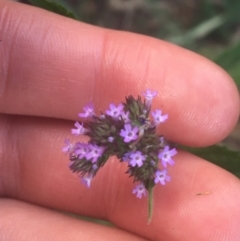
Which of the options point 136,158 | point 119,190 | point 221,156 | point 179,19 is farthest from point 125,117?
point 179,19

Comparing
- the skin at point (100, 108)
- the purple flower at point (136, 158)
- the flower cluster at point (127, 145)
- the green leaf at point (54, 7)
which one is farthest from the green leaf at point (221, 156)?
the green leaf at point (54, 7)

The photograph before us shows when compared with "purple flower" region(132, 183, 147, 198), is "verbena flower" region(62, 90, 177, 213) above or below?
above

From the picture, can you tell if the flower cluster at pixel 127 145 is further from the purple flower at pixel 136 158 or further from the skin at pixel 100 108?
→ the skin at pixel 100 108

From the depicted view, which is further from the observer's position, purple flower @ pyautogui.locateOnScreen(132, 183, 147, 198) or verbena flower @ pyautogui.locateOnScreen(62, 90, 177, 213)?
purple flower @ pyautogui.locateOnScreen(132, 183, 147, 198)

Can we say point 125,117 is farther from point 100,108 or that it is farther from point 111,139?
point 100,108

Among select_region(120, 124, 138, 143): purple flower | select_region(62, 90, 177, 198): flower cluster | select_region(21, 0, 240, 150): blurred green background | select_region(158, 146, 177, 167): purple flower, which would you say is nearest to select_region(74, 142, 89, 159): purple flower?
select_region(62, 90, 177, 198): flower cluster

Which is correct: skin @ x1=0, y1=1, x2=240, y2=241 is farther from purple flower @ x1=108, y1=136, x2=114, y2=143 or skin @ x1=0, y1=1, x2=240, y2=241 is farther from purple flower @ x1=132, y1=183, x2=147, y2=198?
purple flower @ x1=108, y1=136, x2=114, y2=143

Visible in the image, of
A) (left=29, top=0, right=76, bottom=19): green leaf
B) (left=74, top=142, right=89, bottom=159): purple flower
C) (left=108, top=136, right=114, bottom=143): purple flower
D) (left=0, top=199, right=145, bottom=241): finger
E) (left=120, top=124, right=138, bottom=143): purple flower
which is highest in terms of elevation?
(left=29, top=0, right=76, bottom=19): green leaf
